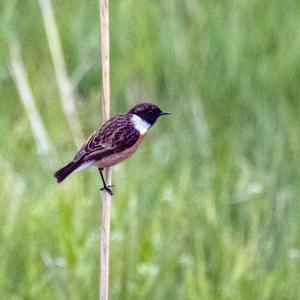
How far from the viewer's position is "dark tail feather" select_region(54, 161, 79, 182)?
Result: 3.28 meters

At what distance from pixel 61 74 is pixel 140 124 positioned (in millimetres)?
2062

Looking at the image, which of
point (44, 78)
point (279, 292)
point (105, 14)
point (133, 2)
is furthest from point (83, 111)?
point (105, 14)

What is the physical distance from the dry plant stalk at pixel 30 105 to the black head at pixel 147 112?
1451mm

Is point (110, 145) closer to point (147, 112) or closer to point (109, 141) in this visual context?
point (109, 141)

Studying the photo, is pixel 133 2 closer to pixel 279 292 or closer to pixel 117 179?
pixel 117 179

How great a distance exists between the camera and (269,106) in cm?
541

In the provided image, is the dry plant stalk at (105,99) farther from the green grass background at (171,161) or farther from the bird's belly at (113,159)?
the green grass background at (171,161)

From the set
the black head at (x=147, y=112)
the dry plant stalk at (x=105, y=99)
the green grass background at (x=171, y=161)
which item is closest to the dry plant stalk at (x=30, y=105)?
the green grass background at (x=171, y=161)

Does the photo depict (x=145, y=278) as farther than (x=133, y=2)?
No

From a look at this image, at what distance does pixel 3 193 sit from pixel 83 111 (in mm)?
1066

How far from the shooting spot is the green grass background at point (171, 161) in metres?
4.13

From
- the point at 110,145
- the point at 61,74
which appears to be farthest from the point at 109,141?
the point at 61,74

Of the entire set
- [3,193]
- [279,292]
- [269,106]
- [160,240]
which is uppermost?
[269,106]

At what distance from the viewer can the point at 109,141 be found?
342 centimetres
